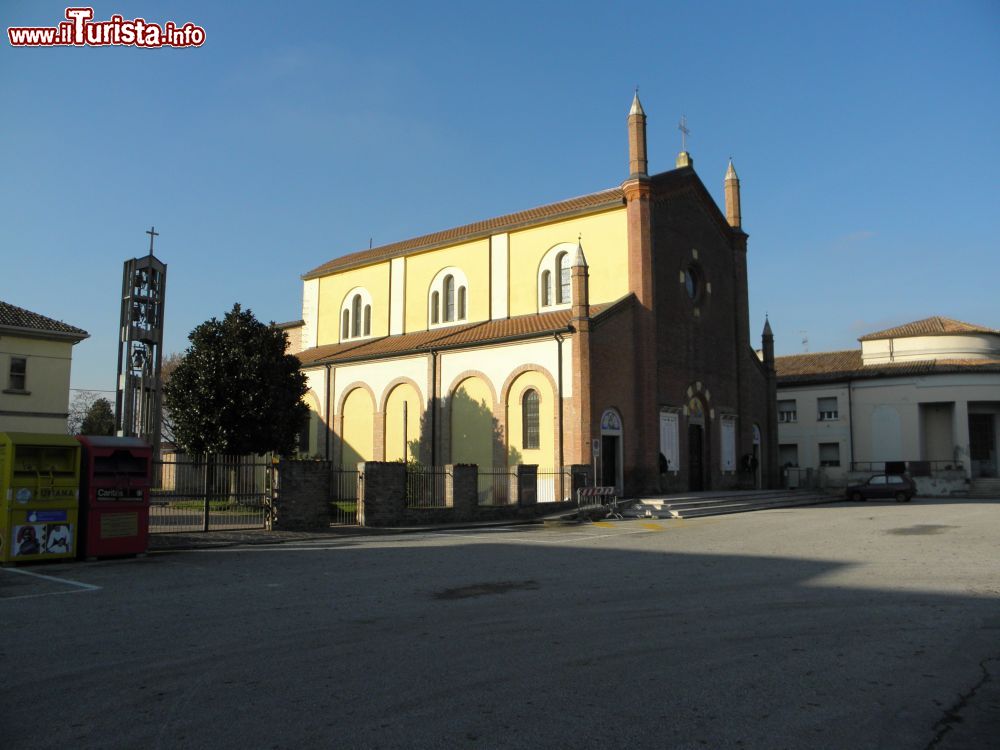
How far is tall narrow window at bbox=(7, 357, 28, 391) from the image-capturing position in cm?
3150

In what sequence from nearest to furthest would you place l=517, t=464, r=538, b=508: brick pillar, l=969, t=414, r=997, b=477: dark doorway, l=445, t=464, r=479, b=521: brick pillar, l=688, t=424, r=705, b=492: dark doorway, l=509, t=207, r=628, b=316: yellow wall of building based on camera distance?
l=445, t=464, r=479, b=521: brick pillar → l=517, t=464, r=538, b=508: brick pillar → l=509, t=207, r=628, b=316: yellow wall of building → l=688, t=424, r=705, b=492: dark doorway → l=969, t=414, r=997, b=477: dark doorway

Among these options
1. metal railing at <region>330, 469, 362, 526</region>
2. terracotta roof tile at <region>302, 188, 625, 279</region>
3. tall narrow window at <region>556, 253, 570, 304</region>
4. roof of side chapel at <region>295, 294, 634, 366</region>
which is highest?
terracotta roof tile at <region>302, 188, 625, 279</region>

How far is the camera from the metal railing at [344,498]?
1997cm

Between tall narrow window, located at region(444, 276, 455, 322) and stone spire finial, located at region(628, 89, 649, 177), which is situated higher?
stone spire finial, located at region(628, 89, 649, 177)

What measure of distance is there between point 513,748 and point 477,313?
29996 mm

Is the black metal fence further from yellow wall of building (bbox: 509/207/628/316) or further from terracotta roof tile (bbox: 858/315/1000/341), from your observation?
terracotta roof tile (bbox: 858/315/1000/341)

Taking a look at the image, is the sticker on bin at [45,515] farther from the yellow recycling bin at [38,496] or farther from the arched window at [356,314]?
the arched window at [356,314]

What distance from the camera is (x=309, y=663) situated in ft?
20.5

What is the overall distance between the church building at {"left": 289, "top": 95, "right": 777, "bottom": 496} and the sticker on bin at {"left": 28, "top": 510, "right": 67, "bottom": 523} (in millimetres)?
16317

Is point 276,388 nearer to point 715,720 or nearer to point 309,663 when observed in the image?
point 309,663

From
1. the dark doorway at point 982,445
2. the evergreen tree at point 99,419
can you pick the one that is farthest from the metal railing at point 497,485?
the evergreen tree at point 99,419

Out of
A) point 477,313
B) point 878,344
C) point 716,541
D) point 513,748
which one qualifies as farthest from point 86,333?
point 878,344

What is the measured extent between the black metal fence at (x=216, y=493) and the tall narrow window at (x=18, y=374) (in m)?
14.6

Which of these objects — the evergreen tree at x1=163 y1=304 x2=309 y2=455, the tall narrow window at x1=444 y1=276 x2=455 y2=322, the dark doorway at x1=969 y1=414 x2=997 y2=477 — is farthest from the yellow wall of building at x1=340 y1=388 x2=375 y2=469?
the dark doorway at x1=969 y1=414 x2=997 y2=477
